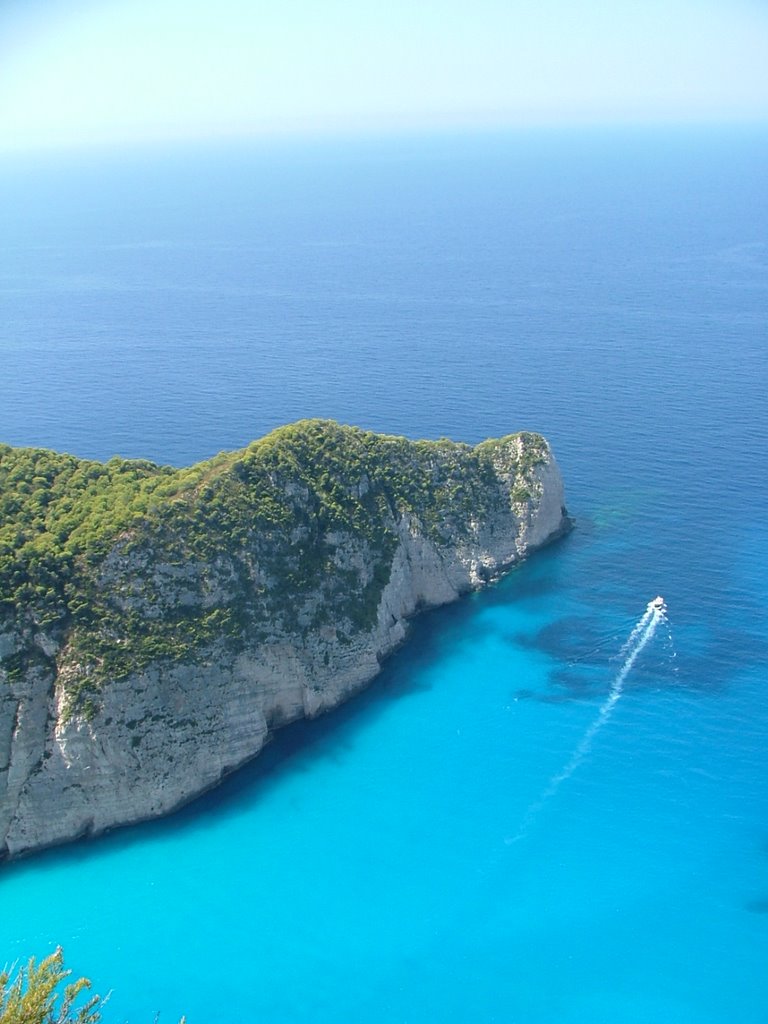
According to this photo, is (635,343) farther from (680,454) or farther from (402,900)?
(402,900)

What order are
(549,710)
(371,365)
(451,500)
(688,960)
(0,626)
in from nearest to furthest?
(688,960) → (0,626) → (549,710) → (451,500) → (371,365)

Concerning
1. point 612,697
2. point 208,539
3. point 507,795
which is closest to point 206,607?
point 208,539

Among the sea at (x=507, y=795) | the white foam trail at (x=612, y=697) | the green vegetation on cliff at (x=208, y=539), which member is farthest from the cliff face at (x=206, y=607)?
the white foam trail at (x=612, y=697)

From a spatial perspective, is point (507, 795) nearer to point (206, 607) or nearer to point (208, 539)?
point (206, 607)

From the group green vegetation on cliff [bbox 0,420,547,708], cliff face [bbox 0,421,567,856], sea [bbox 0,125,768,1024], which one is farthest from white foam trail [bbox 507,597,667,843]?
green vegetation on cliff [bbox 0,420,547,708]

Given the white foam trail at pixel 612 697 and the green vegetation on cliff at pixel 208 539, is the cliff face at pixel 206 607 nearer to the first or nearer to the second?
the green vegetation on cliff at pixel 208 539

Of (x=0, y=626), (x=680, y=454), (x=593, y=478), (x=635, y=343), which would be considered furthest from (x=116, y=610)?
(x=635, y=343)

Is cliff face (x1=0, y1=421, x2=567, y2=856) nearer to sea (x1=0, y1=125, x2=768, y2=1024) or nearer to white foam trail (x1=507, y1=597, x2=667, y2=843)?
sea (x1=0, y1=125, x2=768, y2=1024)

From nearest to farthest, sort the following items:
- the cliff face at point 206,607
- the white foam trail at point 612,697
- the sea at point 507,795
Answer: the sea at point 507,795
the cliff face at point 206,607
the white foam trail at point 612,697
